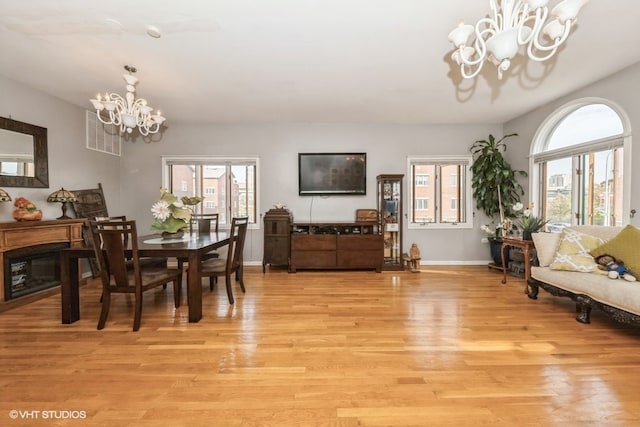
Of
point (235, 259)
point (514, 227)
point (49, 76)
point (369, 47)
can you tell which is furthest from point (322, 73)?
point (514, 227)

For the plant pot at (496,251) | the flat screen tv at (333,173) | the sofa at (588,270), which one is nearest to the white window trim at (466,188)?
the plant pot at (496,251)

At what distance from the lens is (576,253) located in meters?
2.89

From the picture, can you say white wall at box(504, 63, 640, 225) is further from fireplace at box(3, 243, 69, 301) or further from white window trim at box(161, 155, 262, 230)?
fireplace at box(3, 243, 69, 301)

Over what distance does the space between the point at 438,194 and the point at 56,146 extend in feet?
19.5

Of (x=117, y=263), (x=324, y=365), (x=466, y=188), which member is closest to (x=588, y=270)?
(x=466, y=188)

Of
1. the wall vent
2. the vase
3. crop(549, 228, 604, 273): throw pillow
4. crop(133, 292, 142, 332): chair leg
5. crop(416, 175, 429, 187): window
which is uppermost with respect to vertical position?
the wall vent

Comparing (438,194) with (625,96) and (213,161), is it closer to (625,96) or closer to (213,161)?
(625,96)

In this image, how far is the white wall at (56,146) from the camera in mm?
3271

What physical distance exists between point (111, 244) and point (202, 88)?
7.09 feet

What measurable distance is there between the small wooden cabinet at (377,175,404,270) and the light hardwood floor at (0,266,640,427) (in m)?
1.69

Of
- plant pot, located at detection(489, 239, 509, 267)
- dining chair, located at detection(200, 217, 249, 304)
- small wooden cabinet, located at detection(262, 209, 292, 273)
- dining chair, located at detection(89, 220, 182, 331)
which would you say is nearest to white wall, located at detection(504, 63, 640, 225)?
plant pot, located at detection(489, 239, 509, 267)

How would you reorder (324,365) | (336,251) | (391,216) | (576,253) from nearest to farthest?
(324,365) → (576,253) → (336,251) → (391,216)

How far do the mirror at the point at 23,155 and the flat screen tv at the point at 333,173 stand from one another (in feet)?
11.5

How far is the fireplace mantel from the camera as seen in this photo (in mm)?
2867
